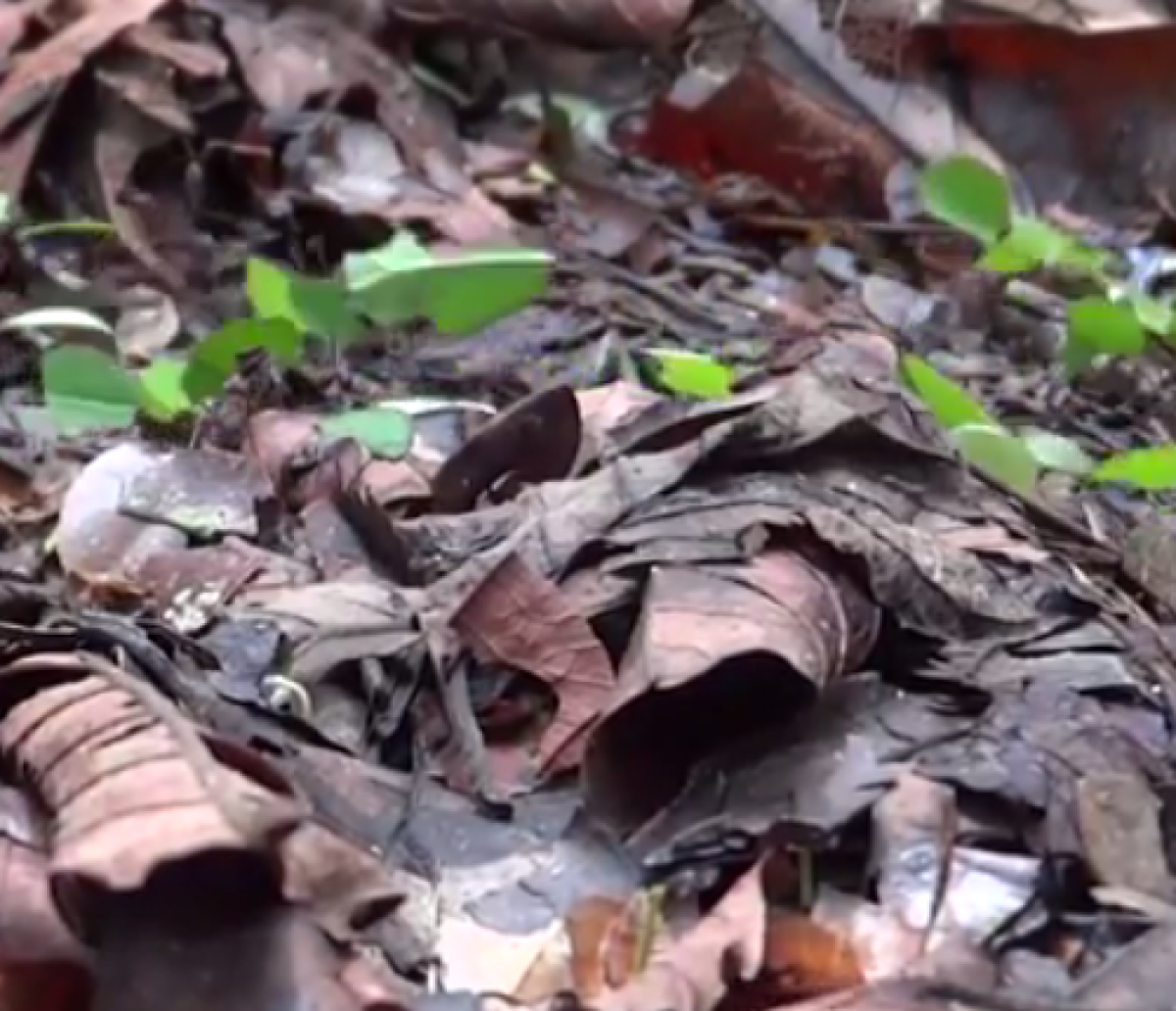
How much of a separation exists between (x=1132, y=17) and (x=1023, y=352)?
742 millimetres

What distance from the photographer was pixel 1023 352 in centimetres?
268

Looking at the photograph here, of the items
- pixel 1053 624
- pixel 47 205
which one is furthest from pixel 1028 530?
pixel 47 205

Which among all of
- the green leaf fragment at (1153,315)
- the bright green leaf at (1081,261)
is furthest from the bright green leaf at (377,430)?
the bright green leaf at (1081,261)

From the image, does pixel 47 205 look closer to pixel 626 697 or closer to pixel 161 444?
pixel 161 444

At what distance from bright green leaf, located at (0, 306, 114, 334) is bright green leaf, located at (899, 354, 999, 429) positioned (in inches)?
28.9

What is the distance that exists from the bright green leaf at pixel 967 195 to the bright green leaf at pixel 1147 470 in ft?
2.23

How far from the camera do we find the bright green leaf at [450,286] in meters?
2.14

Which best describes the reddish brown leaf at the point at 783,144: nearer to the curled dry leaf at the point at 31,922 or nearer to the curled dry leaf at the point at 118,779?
the curled dry leaf at the point at 118,779

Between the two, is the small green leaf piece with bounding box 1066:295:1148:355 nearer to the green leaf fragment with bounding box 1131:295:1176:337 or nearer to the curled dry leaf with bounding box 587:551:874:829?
the green leaf fragment with bounding box 1131:295:1176:337

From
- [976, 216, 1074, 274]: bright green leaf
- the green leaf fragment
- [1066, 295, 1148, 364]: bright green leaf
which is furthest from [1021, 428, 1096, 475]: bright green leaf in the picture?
[976, 216, 1074, 274]: bright green leaf

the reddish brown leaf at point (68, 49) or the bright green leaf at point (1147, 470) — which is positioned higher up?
the bright green leaf at point (1147, 470)

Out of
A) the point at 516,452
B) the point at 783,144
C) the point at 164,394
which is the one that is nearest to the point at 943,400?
the point at 516,452

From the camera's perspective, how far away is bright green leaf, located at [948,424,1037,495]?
73.8 inches

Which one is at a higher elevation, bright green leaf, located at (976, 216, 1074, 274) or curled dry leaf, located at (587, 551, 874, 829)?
curled dry leaf, located at (587, 551, 874, 829)
